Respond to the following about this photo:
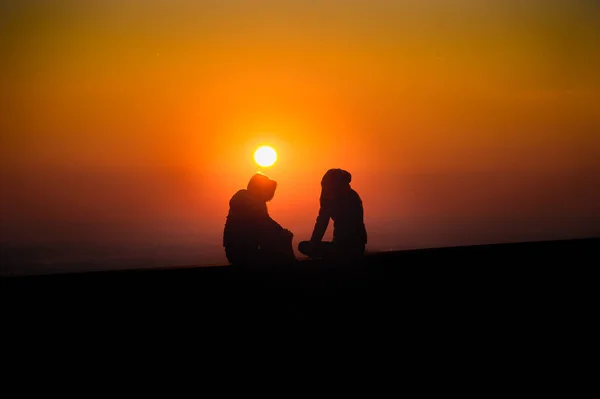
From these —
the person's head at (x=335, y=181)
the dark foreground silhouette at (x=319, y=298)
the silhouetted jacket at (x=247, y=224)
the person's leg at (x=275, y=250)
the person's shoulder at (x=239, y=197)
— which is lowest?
the dark foreground silhouette at (x=319, y=298)

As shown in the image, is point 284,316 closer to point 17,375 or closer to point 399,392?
point 399,392

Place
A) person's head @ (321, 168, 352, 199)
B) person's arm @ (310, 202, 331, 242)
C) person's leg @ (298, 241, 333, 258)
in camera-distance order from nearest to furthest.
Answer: person's head @ (321, 168, 352, 199), person's leg @ (298, 241, 333, 258), person's arm @ (310, 202, 331, 242)

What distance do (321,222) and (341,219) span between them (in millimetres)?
497

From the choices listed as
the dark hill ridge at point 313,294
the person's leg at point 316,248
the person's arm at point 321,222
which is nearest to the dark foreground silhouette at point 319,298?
the dark hill ridge at point 313,294

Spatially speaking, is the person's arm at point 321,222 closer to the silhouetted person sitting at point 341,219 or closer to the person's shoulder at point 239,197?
the silhouetted person sitting at point 341,219

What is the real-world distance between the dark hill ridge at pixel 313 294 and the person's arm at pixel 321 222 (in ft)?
6.99

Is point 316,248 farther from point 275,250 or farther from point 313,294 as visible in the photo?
point 313,294

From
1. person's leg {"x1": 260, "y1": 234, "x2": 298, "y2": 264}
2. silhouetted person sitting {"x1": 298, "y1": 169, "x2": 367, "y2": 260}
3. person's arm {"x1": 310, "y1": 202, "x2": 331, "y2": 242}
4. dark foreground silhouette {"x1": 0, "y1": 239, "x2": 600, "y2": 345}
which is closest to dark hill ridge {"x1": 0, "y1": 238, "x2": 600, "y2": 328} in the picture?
dark foreground silhouette {"x1": 0, "y1": 239, "x2": 600, "y2": 345}

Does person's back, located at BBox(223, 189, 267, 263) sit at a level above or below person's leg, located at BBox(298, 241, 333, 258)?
above

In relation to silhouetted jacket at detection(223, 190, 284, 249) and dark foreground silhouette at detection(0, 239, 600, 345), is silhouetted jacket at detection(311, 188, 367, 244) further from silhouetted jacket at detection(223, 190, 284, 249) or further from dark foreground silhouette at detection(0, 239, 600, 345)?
dark foreground silhouette at detection(0, 239, 600, 345)

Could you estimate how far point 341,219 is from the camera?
7.73 meters

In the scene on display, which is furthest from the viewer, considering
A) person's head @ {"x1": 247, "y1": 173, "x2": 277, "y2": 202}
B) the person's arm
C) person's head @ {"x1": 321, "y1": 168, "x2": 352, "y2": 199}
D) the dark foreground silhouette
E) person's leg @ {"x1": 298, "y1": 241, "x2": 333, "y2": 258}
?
the person's arm

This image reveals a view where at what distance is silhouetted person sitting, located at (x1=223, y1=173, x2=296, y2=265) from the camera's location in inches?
292

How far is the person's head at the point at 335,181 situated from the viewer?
762 cm
